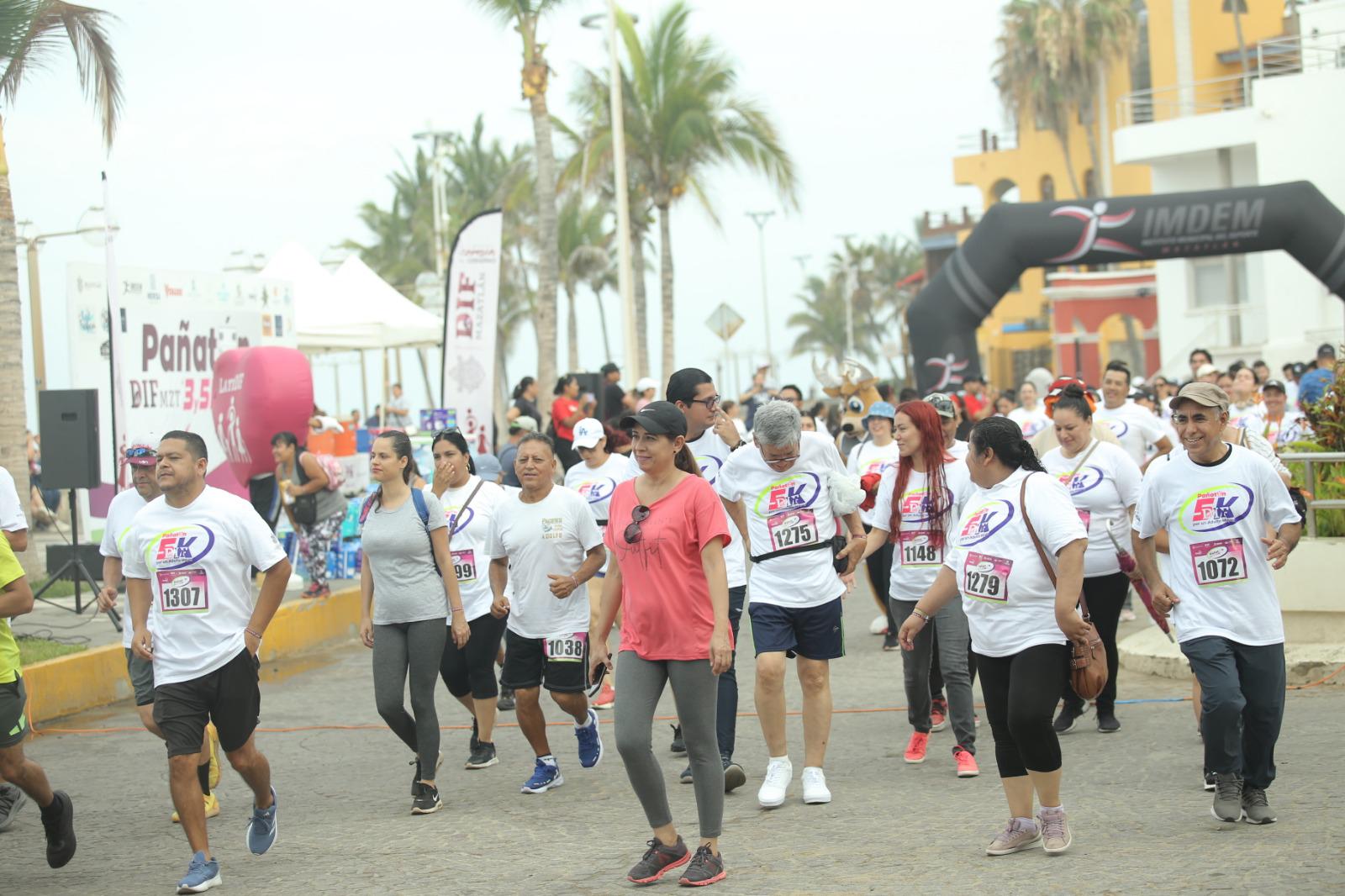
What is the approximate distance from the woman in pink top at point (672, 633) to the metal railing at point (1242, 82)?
3047cm

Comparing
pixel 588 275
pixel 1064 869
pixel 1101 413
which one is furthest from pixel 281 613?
pixel 588 275

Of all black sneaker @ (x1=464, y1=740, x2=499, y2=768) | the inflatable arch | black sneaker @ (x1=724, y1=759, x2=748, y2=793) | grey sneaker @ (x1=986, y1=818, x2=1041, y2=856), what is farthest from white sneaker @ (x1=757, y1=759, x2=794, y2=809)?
the inflatable arch

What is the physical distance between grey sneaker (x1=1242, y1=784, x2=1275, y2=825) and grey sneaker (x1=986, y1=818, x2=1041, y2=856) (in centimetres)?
95

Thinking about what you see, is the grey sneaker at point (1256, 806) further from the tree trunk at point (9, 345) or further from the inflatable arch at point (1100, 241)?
the inflatable arch at point (1100, 241)

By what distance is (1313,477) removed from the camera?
10016 mm

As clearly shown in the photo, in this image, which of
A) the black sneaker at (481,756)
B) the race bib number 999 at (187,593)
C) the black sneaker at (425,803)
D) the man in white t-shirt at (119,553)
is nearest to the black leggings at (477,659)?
the black sneaker at (481,756)

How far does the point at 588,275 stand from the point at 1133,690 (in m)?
47.2

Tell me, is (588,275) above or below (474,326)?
above

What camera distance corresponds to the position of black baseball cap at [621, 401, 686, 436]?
19.5 ft

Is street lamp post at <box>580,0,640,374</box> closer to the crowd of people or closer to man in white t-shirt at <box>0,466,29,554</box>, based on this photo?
the crowd of people

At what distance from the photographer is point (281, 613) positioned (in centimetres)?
1312

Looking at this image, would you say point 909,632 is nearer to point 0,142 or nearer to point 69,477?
point 69,477

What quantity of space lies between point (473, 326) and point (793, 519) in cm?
1093

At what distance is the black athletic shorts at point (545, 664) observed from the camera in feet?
25.3
